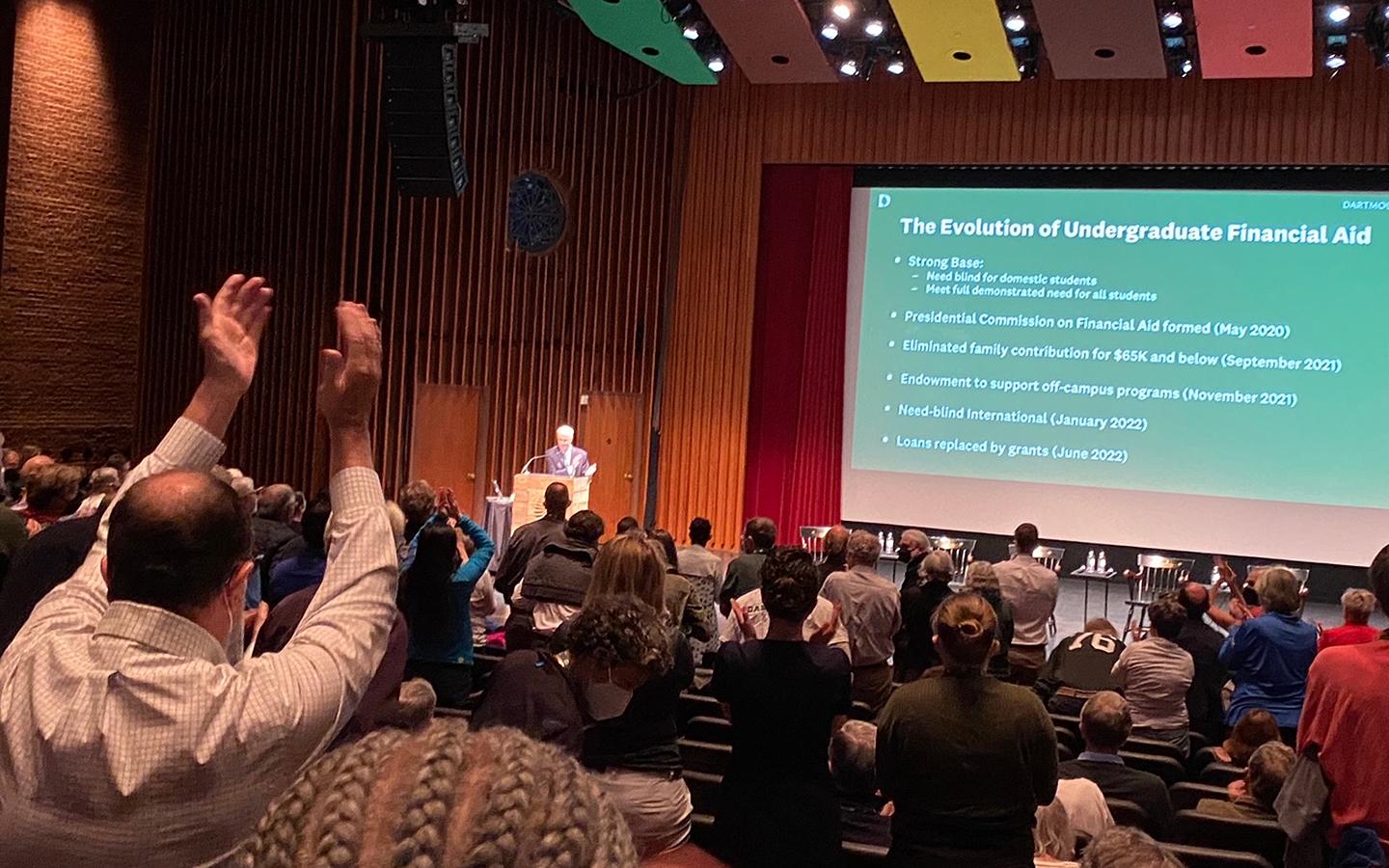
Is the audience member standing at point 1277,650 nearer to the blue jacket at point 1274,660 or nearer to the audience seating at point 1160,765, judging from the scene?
the blue jacket at point 1274,660

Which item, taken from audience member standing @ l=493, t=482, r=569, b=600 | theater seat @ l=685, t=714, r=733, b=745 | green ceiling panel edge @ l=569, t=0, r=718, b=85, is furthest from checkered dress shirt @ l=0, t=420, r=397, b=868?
green ceiling panel edge @ l=569, t=0, r=718, b=85

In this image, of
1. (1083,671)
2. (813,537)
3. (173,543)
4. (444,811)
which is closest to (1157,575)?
(813,537)

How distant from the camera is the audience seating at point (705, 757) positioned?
14.5ft

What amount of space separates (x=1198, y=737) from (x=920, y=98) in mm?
7960

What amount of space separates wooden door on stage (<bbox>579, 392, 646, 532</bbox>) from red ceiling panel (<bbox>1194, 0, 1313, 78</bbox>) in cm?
592

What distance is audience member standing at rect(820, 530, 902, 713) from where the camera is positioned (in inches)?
232

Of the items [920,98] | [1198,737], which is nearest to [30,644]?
[1198,737]

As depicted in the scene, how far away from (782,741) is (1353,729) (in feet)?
4.59

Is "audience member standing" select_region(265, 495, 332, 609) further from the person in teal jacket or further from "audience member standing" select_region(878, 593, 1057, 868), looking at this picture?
"audience member standing" select_region(878, 593, 1057, 868)

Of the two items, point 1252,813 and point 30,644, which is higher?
point 30,644

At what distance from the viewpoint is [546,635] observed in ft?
16.9

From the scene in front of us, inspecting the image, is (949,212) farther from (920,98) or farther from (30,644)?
(30,644)

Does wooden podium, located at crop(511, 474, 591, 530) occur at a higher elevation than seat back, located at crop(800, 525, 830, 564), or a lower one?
higher


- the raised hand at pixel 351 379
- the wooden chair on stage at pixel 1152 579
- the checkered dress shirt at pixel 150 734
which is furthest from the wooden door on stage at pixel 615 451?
the checkered dress shirt at pixel 150 734
